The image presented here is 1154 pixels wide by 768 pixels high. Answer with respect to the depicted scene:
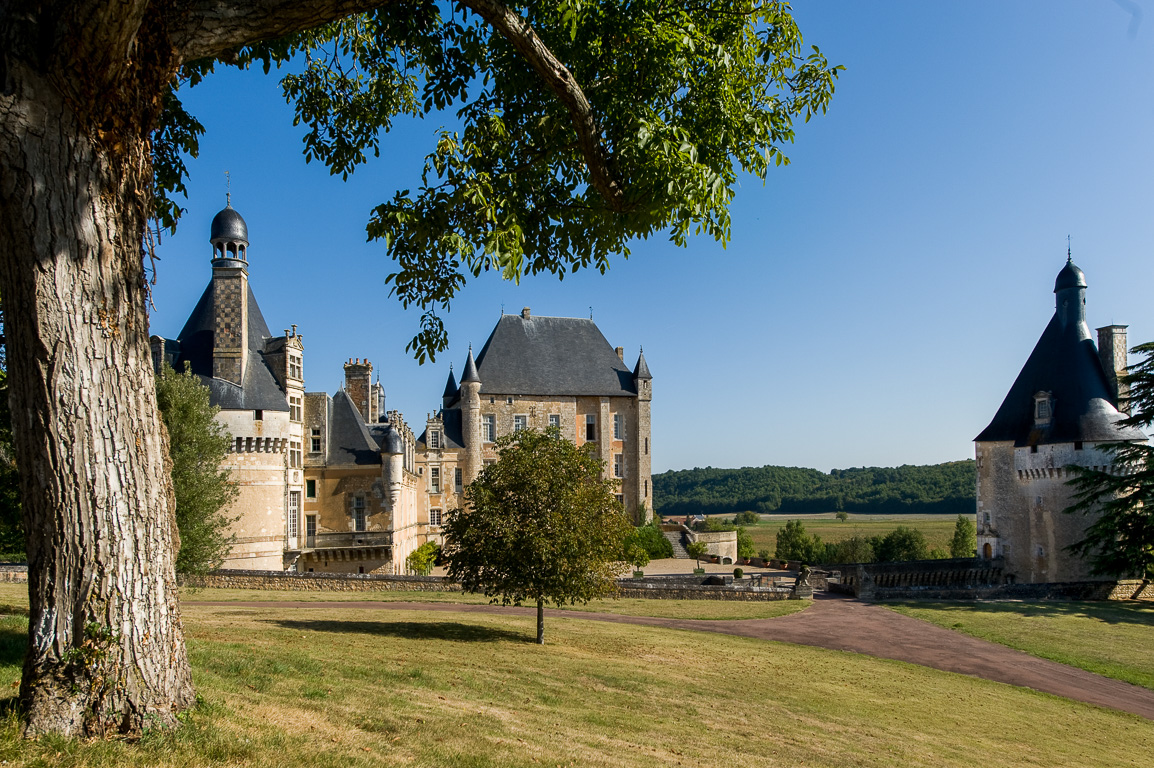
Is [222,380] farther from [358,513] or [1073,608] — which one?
[1073,608]

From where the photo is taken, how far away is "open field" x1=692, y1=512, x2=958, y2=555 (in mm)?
96938

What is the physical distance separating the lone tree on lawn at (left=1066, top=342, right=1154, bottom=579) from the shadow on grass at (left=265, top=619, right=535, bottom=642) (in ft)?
93.5

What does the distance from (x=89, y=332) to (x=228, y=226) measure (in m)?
27.7

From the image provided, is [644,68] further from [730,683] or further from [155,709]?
[730,683]

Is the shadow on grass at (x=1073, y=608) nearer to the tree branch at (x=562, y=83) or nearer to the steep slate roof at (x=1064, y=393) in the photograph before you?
the steep slate roof at (x=1064, y=393)

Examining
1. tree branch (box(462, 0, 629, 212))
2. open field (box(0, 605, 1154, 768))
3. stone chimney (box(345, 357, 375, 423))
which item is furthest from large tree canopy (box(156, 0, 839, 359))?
stone chimney (box(345, 357, 375, 423))

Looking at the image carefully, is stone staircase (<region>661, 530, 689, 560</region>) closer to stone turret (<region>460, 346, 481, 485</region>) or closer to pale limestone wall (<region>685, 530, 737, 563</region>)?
pale limestone wall (<region>685, 530, 737, 563</region>)

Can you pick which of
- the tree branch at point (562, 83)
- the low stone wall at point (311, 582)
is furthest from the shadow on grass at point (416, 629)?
the tree branch at point (562, 83)

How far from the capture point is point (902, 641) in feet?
74.0

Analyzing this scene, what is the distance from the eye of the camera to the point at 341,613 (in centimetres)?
2019

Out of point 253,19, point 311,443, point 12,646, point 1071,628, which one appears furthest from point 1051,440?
point 253,19

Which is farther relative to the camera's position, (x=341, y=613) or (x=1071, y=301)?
(x=1071, y=301)

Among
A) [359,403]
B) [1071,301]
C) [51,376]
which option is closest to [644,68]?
[51,376]

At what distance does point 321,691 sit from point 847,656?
15.0 metres
